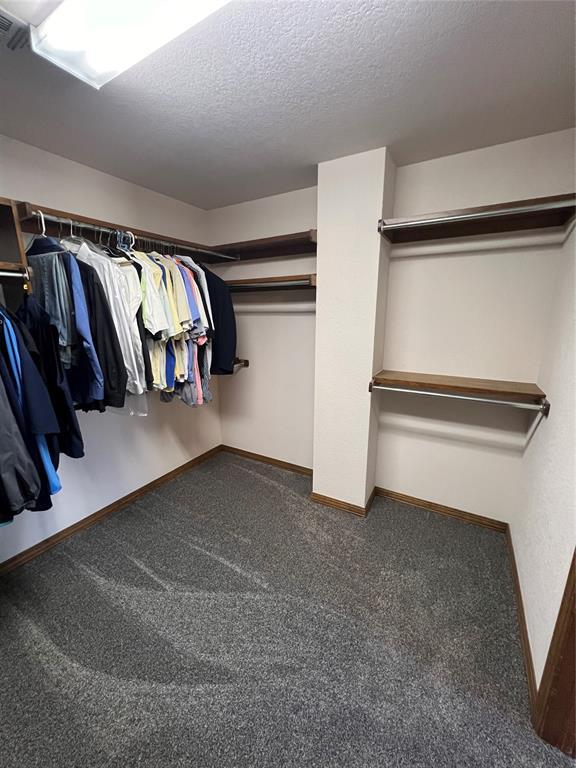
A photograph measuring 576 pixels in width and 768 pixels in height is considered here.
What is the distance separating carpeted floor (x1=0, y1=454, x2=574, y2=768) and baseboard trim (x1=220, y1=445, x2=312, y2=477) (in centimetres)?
68

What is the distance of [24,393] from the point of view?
1.26 m

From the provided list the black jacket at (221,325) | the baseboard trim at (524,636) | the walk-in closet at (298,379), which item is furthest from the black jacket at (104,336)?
the baseboard trim at (524,636)

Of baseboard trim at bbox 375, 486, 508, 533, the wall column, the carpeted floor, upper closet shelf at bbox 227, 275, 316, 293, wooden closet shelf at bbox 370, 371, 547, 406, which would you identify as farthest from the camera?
upper closet shelf at bbox 227, 275, 316, 293

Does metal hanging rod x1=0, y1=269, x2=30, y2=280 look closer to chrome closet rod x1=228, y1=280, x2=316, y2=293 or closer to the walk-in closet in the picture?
the walk-in closet

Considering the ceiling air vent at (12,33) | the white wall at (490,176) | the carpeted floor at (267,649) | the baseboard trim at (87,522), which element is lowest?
the carpeted floor at (267,649)

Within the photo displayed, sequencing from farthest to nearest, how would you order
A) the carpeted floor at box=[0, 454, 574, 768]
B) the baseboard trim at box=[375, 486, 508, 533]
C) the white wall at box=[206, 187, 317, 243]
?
the white wall at box=[206, 187, 317, 243] < the baseboard trim at box=[375, 486, 508, 533] < the carpeted floor at box=[0, 454, 574, 768]

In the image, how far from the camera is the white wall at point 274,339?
2492 millimetres

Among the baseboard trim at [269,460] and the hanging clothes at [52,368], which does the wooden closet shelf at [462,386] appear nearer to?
the baseboard trim at [269,460]

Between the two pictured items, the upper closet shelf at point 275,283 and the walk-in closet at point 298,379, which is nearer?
the walk-in closet at point 298,379

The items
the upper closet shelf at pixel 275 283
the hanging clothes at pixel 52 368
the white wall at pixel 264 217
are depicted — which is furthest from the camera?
the white wall at pixel 264 217

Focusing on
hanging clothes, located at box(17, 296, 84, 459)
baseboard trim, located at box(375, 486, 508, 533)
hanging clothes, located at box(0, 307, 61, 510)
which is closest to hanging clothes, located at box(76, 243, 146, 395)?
hanging clothes, located at box(17, 296, 84, 459)

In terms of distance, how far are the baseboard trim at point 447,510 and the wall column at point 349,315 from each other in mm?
219

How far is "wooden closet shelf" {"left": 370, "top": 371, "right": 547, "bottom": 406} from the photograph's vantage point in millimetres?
1621

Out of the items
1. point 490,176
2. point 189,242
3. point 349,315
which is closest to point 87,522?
point 189,242
